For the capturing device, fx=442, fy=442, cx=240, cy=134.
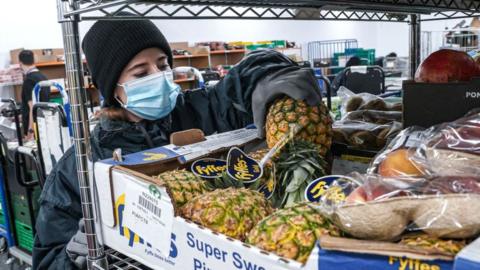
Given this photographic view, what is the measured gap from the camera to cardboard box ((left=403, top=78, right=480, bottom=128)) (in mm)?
746

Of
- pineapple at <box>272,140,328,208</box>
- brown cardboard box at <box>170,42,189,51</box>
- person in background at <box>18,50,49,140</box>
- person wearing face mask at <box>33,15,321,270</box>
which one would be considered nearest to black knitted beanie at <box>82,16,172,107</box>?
person wearing face mask at <box>33,15,321,270</box>

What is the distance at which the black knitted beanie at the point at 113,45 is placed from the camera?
138 centimetres

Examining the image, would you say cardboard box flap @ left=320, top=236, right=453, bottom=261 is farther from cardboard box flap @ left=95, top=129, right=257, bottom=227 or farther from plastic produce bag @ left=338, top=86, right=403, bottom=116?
plastic produce bag @ left=338, top=86, right=403, bottom=116

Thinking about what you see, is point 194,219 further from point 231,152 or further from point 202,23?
point 202,23

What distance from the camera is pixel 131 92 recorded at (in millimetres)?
1372

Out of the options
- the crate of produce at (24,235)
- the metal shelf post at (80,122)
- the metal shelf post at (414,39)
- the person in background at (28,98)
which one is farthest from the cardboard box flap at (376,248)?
the person in background at (28,98)

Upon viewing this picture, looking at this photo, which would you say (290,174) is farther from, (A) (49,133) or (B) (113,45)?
(A) (49,133)

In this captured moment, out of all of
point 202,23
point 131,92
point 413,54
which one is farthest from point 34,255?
point 202,23

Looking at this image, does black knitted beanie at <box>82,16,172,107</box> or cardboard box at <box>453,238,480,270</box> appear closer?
cardboard box at <box>453,238,480,270</box>

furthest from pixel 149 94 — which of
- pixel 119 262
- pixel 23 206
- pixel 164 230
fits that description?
pixel 23 206

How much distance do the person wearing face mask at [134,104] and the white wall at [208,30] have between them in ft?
10.6

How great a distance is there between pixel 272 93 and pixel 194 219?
0.40 m

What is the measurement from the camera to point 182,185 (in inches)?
28.0

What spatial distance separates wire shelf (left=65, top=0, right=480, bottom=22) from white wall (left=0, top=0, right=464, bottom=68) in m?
3.83
